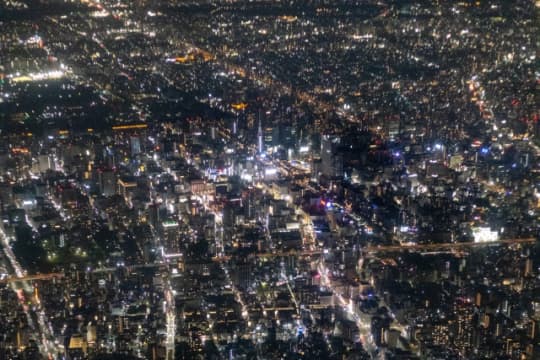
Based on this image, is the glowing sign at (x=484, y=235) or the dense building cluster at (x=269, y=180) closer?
the dense building cluster at (x=269, y=180)

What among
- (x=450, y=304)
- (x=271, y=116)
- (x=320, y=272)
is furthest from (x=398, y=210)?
(x=271, y=116)

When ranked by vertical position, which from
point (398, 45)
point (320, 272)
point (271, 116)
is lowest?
point (320, 272)

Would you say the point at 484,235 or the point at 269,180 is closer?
the point at 484,235

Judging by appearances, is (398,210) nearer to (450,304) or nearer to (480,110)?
(450,304)

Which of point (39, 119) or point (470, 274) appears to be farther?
point (39, 119)

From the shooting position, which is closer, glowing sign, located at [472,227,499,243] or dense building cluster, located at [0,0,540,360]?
dense building cluster, located at [0,0,540,360]

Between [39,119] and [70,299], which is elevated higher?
[39,119]

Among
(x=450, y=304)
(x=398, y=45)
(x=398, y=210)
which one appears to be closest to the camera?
(x=450, y=304)

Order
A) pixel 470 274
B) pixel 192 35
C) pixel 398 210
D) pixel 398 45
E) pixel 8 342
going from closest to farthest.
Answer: pixel 8 342 < pixel 470 274 < pixel 398 210 < pixel 192 35 < pixel 398 45
